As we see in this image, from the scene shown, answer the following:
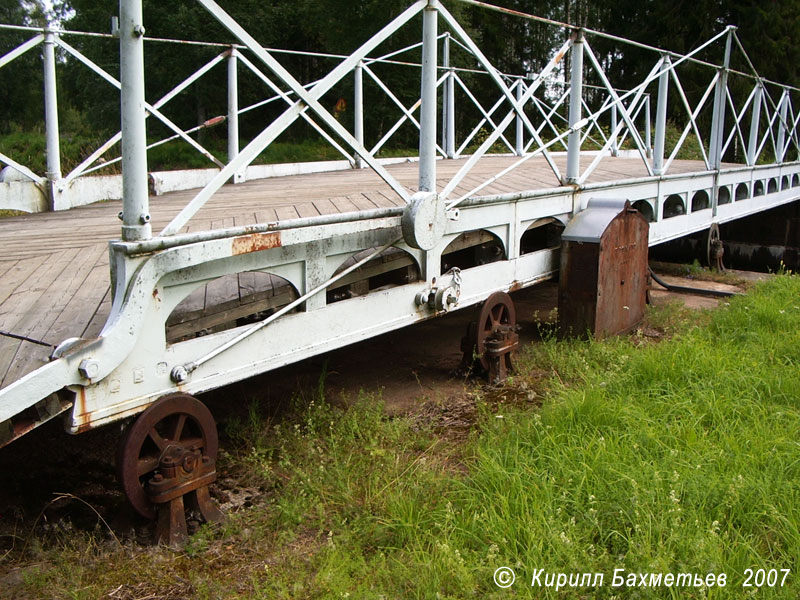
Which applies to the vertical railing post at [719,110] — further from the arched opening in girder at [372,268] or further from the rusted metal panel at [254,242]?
the rusted metal panel at [254,242]

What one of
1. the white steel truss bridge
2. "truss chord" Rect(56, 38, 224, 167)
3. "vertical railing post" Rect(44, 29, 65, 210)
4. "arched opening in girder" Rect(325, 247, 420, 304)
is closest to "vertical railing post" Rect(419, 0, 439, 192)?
the white steel truss bridge

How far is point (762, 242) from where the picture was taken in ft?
43.6

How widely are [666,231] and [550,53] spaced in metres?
21.3

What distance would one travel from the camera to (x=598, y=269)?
5430 mm

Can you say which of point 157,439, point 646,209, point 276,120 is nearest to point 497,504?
point 157,439

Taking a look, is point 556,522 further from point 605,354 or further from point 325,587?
point 605,354

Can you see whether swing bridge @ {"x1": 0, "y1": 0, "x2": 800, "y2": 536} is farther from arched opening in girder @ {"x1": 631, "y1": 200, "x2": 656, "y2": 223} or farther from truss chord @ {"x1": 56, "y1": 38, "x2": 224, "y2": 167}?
arched opening in girder @ {"x1": 631, "y1": 200, "x2": 656, "y2": 223}

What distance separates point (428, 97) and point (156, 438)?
2.34 meters

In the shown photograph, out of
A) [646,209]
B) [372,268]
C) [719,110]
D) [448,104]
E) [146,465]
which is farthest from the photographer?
[448,104]

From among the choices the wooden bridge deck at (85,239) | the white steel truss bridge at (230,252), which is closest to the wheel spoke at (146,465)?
the white steel truss bridge at (230,252)

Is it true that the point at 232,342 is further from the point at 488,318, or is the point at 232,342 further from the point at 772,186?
the point at 772,186

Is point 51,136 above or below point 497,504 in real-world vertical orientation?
above

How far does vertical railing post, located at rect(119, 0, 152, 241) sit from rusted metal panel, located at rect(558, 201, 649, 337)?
3.48 meters

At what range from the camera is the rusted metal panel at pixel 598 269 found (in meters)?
5.46
